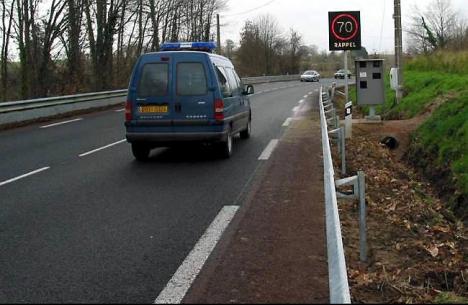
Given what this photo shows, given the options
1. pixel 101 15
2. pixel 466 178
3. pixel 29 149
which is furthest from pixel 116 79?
pixel 466 178

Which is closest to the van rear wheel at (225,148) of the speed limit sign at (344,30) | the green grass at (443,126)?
the green grass at (443,126)

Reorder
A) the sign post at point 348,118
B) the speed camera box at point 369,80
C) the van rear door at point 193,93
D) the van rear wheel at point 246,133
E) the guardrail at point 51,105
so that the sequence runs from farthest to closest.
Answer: the guardrail at point 51,105 < the speed camera box at point 369,80 < the van rear wheel at point 246,133 < the sign post at point 348,118 < the van rear door at point 193,93

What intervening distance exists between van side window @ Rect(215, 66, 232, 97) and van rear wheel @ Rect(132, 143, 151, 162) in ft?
5.96

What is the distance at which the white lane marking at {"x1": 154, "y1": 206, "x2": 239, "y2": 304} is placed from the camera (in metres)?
4.22

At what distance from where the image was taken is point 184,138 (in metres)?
10.5

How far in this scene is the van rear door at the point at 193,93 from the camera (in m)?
10.5

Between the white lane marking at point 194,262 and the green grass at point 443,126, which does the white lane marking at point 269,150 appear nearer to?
the green grass at point 443,126

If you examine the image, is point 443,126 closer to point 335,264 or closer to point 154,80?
point 154,80

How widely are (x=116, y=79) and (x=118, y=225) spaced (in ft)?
103

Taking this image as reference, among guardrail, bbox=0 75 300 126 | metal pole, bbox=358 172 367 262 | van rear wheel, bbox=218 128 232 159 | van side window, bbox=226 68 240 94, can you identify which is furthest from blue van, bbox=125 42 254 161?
guardrail, bbox=0 75 300 126

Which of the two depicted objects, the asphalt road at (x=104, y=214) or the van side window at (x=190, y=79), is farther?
the van side window at (x=190, y=79)

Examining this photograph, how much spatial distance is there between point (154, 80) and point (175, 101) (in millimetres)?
565

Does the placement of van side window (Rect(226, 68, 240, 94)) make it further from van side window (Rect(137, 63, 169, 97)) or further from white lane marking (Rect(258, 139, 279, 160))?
van side window (Rect(137, 63, 169, 97))

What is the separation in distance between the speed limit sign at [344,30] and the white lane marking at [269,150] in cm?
332
